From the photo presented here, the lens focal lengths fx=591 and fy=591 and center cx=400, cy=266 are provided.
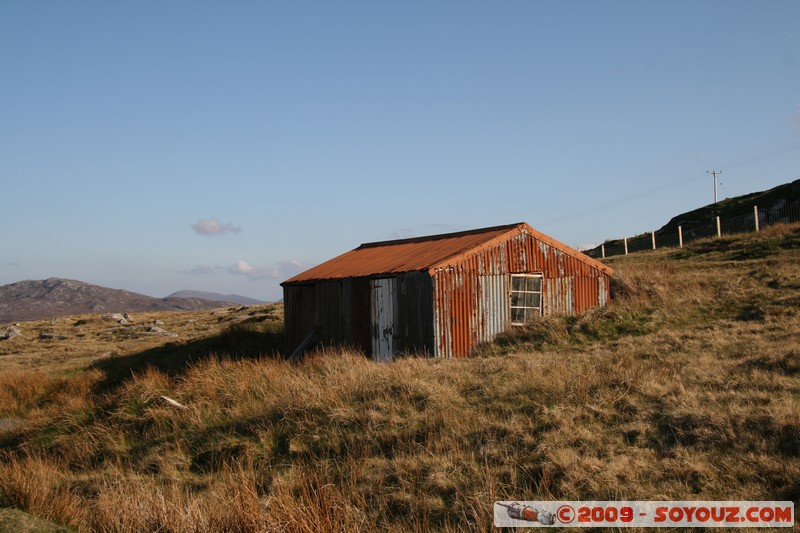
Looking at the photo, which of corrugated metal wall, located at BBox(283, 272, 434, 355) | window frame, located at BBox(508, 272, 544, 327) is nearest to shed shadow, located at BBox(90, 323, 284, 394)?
corrugated metal wall, located at BBox(283, 272, 434, 355)

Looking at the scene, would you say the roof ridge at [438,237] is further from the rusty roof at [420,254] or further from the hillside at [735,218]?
the hillside at [735,218]

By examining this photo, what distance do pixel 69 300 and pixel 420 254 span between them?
15995 centimetres

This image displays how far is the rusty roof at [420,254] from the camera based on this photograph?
16859mm

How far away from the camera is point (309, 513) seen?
19.5ft

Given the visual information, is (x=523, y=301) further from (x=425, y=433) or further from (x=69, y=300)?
(x=69, y=300)

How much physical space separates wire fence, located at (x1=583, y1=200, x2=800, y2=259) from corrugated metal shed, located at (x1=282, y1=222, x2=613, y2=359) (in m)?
17.4

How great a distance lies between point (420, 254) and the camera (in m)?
18.9

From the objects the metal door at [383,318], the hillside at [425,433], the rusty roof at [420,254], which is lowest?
the hillside at [425,433]

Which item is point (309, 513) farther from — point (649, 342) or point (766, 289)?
point (766, 289)

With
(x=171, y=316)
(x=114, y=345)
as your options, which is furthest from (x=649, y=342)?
(x=171, y=316)

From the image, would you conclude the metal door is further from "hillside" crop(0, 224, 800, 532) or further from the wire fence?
the wire fence

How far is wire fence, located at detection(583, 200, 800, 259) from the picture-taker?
32.6 meters

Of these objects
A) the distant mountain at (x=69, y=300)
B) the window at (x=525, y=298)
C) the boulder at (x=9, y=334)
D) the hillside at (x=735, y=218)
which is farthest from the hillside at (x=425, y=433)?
the distant mountain at (x=69, y=300)

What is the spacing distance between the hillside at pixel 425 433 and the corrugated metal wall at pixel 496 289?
83cm
